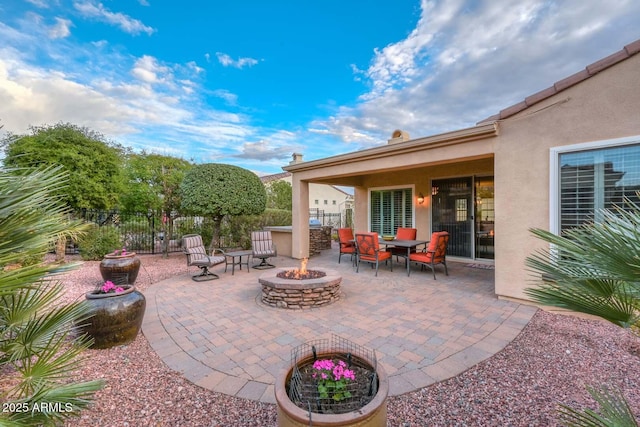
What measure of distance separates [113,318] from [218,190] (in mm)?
5484

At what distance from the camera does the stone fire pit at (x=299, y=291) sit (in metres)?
4.45

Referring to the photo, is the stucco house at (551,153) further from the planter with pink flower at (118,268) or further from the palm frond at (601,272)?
the planter with pink flower at (118,268)

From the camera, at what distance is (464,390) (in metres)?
2.39

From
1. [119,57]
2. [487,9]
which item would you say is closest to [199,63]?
A: [119,57]

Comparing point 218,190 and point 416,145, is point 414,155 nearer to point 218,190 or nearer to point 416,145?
point 416,145

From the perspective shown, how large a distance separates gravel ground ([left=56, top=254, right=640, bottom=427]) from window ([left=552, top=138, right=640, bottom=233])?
5.69 feet

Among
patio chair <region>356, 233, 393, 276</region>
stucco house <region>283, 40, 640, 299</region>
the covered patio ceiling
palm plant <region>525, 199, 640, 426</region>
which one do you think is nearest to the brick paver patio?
patio chair <region>356, 233, 393, 276</region>

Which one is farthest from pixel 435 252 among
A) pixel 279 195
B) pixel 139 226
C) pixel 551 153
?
pixel 279 195

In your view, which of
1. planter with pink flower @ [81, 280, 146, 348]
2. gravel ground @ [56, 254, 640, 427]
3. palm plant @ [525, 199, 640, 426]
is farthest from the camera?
planter with pink flower @ [81, 280, 146, 348]

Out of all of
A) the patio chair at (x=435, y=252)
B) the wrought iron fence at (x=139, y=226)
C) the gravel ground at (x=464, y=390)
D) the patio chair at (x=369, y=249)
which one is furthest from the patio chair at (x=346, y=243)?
the wrought iron fence at (x=139, y=226)

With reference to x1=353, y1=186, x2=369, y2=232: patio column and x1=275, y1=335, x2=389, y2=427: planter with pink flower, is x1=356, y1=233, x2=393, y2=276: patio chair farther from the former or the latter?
x1=275, y1=335, x2=389, y2=427: planter with pink flower

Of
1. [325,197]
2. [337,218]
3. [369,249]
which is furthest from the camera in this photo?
[325,197]

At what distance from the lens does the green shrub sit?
8086mm

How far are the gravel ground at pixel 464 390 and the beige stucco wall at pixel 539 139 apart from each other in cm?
135
